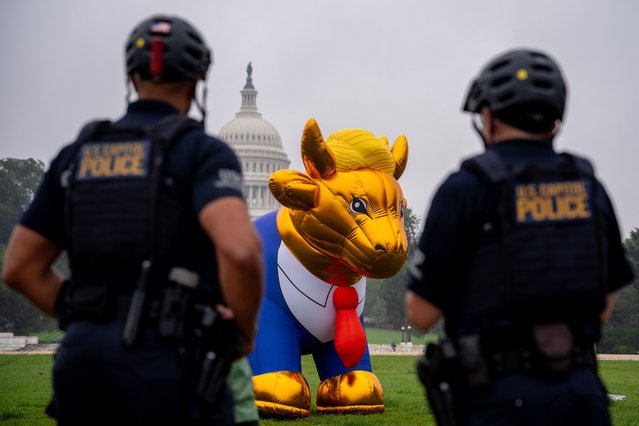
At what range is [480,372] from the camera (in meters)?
3.71

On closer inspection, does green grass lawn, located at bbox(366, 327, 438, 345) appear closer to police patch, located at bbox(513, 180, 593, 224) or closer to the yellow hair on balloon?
the yellow hair on balloon

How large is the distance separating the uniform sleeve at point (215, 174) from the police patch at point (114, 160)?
7.3 inches

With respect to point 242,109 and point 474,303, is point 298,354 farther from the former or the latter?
point 242,109

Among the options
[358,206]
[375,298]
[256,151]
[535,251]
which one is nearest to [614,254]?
[535,251]

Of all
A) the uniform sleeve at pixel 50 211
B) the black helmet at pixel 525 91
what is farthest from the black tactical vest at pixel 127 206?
the black helmet at pixel 525 91

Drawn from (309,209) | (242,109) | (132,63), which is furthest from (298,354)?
(242,109)

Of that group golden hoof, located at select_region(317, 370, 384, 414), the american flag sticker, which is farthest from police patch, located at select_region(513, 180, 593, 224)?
golden hoof, located at select_region(317, 370, 384, 414)

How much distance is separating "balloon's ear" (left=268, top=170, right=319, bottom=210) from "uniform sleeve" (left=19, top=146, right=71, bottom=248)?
6.14 metres

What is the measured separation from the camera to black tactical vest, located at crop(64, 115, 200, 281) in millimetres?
3783

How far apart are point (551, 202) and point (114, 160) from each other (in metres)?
1.50

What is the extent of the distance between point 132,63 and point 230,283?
3.06ft

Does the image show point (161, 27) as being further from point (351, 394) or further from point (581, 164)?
point (351, 394)

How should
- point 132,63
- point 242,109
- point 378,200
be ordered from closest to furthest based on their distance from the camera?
point 132,63, point 378,200, point 242,109

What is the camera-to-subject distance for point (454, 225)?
12.5 ft
